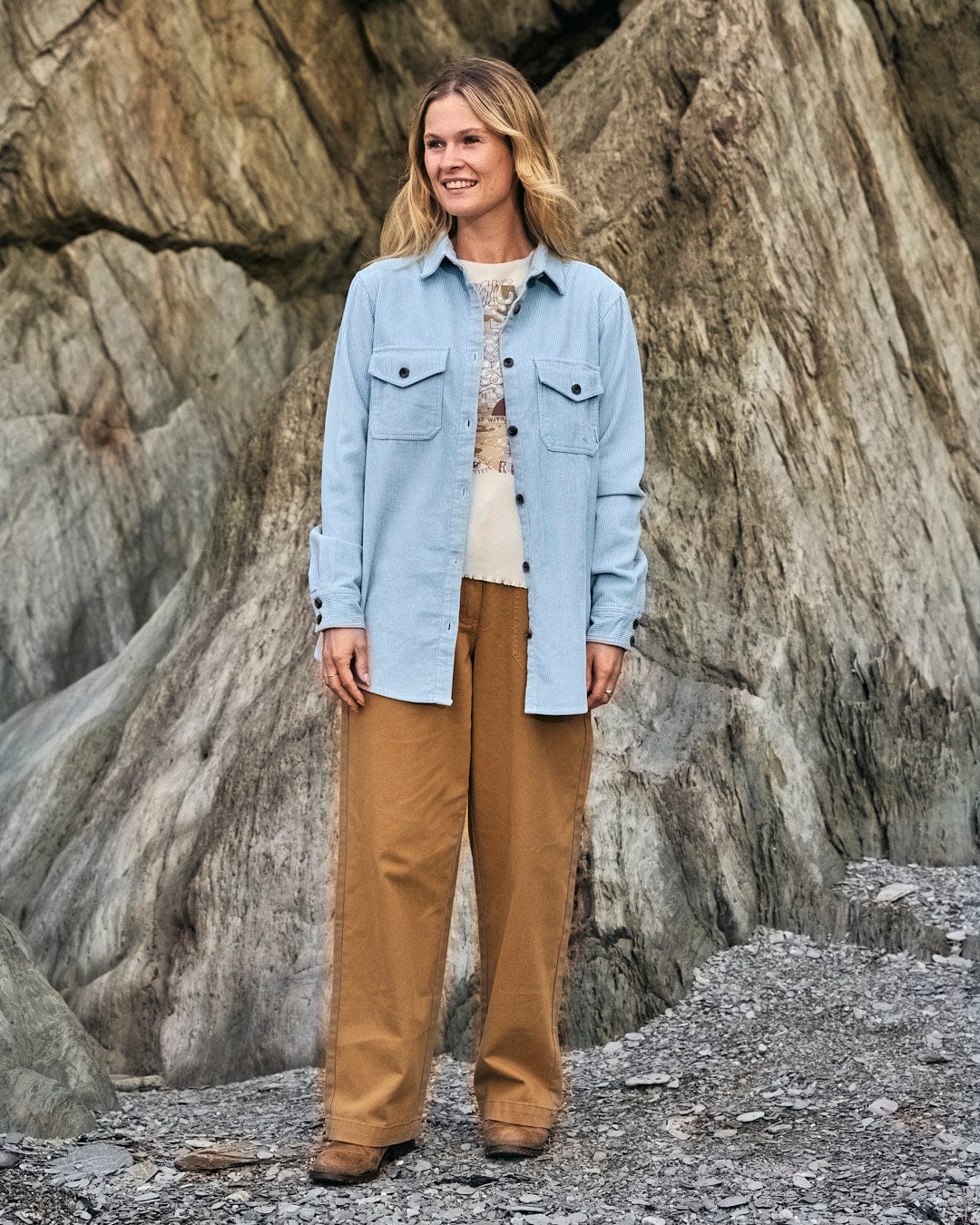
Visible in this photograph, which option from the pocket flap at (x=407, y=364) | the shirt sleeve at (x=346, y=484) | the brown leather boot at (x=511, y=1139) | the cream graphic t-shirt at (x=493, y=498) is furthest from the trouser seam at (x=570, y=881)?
the pocket flap at (x=407, y=364)

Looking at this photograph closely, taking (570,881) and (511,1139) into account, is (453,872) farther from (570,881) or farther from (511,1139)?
(511,1139)

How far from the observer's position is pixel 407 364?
3881 mm

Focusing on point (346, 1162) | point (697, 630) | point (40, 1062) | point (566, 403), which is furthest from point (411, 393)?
point (697, 630)

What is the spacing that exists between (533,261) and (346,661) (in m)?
1.14

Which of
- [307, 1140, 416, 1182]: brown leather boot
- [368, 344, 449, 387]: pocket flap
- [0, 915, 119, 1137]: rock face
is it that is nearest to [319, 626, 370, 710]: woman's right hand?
[368, 344, 449, 387]: pocket flap

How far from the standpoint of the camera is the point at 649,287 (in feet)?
21.9

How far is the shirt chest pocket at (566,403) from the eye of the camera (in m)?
3.91

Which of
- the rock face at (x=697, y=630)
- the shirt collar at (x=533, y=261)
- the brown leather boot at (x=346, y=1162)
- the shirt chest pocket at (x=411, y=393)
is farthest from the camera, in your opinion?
the rock face at (x=697, y=630)

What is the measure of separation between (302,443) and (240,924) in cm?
234

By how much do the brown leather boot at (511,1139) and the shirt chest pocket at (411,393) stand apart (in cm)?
177

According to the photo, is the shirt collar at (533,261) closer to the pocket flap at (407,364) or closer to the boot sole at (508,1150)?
the pocket flap at (407,364)

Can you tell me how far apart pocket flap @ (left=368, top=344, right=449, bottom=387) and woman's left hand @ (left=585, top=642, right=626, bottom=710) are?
2.64ft

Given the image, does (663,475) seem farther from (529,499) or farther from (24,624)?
(24,624)

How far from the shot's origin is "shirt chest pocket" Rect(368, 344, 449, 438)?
3871mm
